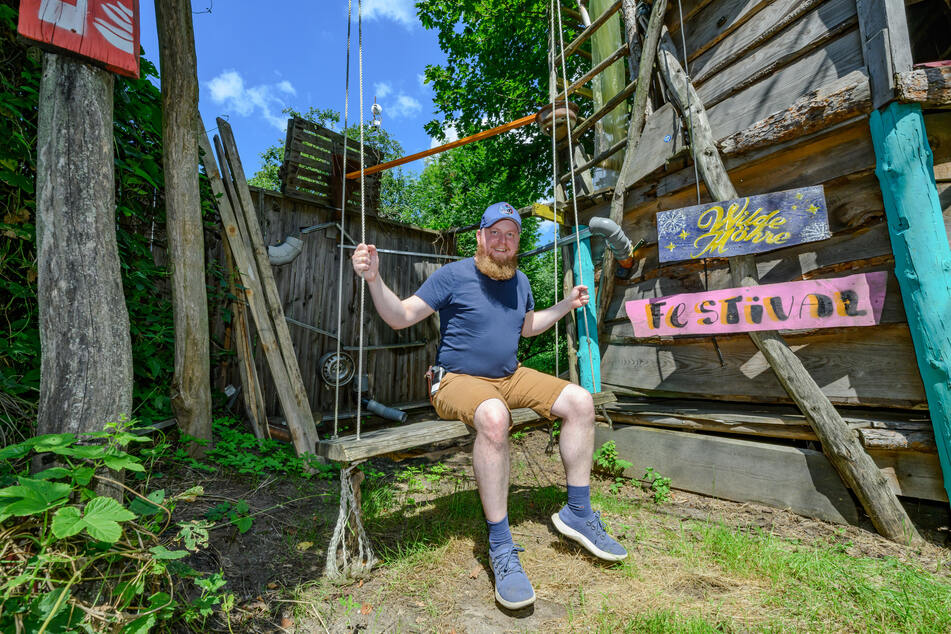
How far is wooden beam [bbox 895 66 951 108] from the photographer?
2.49 m

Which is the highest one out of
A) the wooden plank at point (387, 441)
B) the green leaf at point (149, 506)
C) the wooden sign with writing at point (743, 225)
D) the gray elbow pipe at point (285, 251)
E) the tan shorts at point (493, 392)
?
the gray elbow pipe at point (285, 251)

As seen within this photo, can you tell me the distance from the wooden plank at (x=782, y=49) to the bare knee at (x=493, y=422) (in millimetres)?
3238

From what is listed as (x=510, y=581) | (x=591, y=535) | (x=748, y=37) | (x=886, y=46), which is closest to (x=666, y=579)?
(x=591, y=535)

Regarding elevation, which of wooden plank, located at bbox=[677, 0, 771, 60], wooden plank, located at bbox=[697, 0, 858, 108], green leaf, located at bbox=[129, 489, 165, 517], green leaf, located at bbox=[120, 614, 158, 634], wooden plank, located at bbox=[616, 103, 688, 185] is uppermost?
wooden plank, located at bbox=[677, 0, 771, 60]

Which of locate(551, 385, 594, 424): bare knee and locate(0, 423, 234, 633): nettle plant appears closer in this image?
locate(0, 423, 234, 633): nettle plant

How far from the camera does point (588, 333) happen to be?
4406 mm

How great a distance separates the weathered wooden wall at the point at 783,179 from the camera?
9.18 ft

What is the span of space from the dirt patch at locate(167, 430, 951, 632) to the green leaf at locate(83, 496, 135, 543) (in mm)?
725

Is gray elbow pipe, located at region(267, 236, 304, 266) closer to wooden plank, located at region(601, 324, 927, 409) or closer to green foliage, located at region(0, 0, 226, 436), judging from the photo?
green foliage, located at region(0, 0, 226, 436)

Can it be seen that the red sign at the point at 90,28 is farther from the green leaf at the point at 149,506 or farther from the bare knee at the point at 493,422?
the bare knee at the point at 493,422

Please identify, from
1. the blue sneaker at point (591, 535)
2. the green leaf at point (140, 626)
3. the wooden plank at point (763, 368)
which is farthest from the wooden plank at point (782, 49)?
the green leaf at point (140, 626)

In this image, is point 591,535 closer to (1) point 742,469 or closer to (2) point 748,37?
(1) point 742,469

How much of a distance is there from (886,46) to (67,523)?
4.35m

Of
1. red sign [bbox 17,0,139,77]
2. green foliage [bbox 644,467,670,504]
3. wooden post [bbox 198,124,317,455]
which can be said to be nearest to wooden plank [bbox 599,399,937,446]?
green foliage [bbox 644,467,670,504]
